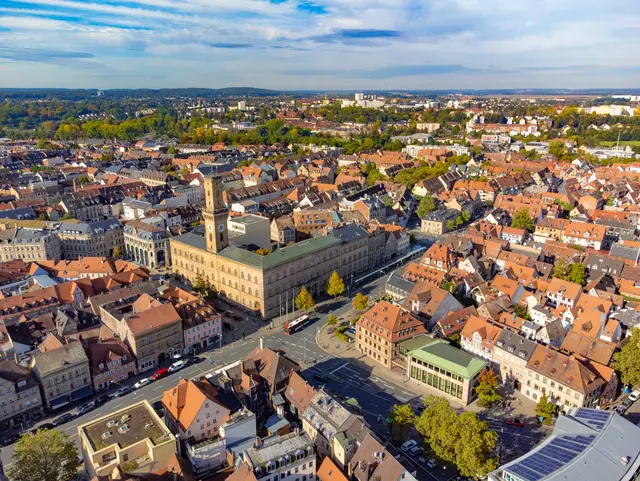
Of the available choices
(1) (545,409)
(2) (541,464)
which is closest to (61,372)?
(2) (541,464)

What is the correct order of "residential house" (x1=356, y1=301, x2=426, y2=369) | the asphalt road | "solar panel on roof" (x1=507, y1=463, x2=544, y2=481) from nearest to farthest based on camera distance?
"solar panel on roof" (x1=507, y1=463, x2=544, y2=481), the asphalt road, "residential house" (x1=356, y1=301, x2=426, y2=369)

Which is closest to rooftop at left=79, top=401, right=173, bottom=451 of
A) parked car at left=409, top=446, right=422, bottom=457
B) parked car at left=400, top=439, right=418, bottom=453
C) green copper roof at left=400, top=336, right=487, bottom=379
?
parked car at left=400, top=439, right=418, bottom=453

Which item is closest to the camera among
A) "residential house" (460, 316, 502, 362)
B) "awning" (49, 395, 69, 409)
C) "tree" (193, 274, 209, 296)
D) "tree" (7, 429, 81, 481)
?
"tree" (7, 429, 81, 481)

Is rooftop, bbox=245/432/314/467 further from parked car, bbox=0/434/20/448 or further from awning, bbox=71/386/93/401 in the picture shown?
parked car, bbox=0/434/20/448

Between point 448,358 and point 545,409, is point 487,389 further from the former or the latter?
point 545,409

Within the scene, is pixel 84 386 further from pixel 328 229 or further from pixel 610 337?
pixel 610 337

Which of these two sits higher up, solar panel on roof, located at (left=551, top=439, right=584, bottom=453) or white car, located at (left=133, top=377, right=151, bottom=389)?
solar panel on roof, located at (left=551, top=439, right=584, bottom=453)

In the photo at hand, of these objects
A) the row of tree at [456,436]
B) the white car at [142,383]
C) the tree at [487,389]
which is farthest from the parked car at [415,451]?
the white car at [142,383]

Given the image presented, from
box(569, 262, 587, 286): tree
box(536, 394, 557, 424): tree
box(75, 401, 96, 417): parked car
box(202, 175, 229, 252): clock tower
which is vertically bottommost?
box(75, 401, 96, 417): parked car
